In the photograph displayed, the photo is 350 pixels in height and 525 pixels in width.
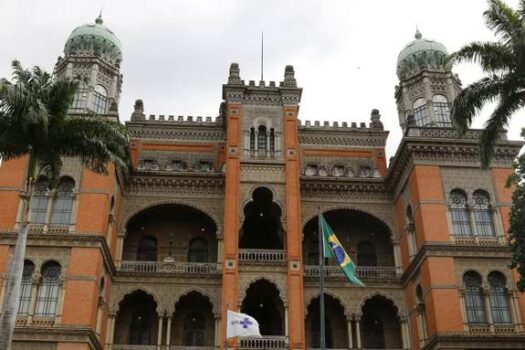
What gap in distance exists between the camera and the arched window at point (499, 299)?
30.3 meters

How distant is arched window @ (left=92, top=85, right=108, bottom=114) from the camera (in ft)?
124

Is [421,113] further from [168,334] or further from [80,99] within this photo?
[80,99]

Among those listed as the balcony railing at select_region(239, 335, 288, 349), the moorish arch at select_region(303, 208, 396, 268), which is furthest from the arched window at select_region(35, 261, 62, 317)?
the moorish arch at select_region(303, 208, 396, 268)

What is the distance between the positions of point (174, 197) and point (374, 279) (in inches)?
468

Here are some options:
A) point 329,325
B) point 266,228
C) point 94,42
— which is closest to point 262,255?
point 266,228

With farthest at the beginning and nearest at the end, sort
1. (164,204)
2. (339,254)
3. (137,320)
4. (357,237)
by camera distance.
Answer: (357,237), (164,204), (137,320), (339,254)

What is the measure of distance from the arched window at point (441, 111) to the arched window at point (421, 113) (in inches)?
20.1

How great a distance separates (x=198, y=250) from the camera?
123 feet

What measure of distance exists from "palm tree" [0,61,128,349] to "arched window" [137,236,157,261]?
40.0 ft

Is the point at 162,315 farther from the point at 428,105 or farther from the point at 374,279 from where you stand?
the point at 428,105


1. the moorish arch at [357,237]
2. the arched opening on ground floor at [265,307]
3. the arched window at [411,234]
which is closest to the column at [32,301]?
the arched opening on ground floor at [265,307]

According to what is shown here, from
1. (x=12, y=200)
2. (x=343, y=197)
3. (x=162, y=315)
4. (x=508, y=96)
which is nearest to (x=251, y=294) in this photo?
(x=162, y=315)

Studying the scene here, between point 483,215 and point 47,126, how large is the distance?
70.1 ft

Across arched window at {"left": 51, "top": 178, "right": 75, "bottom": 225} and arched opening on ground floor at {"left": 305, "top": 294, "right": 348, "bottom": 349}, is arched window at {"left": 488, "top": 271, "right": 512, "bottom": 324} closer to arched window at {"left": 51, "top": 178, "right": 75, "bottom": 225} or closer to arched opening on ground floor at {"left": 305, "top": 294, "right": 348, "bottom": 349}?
arched opening on ground floor at {"left": 305, "top": 294, "right": 348, "bottom": 349}
